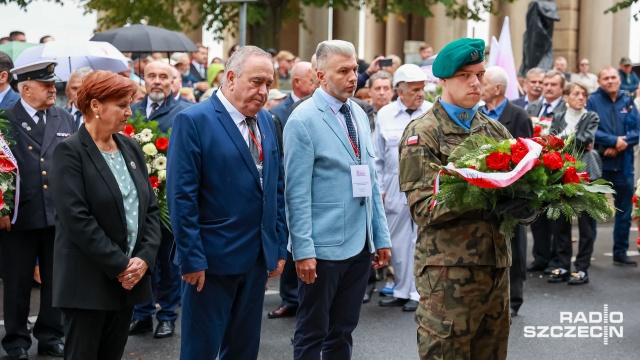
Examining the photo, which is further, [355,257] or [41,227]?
[41,227]

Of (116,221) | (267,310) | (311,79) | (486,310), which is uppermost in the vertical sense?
(311,79)

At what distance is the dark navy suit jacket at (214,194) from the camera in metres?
5.79

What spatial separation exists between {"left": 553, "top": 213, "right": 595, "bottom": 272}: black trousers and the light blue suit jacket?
608 cm

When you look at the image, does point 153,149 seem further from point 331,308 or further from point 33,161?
point 331,308

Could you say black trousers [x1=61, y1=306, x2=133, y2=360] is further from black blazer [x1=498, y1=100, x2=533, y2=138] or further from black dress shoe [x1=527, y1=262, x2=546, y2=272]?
black dress shoe [x1=527, y1=262, x2=546, y2=272]

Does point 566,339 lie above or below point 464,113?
below

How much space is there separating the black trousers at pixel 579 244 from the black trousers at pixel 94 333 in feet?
23.1

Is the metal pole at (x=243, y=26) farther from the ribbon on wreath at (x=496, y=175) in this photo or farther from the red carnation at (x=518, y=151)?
the ribbon on wreath at (x=496, y=175)

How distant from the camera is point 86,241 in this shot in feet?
19.1

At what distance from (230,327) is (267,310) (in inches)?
171

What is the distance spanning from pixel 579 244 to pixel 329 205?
21.0 ft

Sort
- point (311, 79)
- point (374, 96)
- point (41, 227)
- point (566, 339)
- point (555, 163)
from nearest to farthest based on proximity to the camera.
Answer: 1. point (555, 163)
2. point (41, 227)
3. point (566, 339)
4. point (311, 79)
5. point (374, 96)

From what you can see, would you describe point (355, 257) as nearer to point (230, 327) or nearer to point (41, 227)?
point (230, 327)

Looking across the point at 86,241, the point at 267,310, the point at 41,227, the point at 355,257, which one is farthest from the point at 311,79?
the point at 86,241
